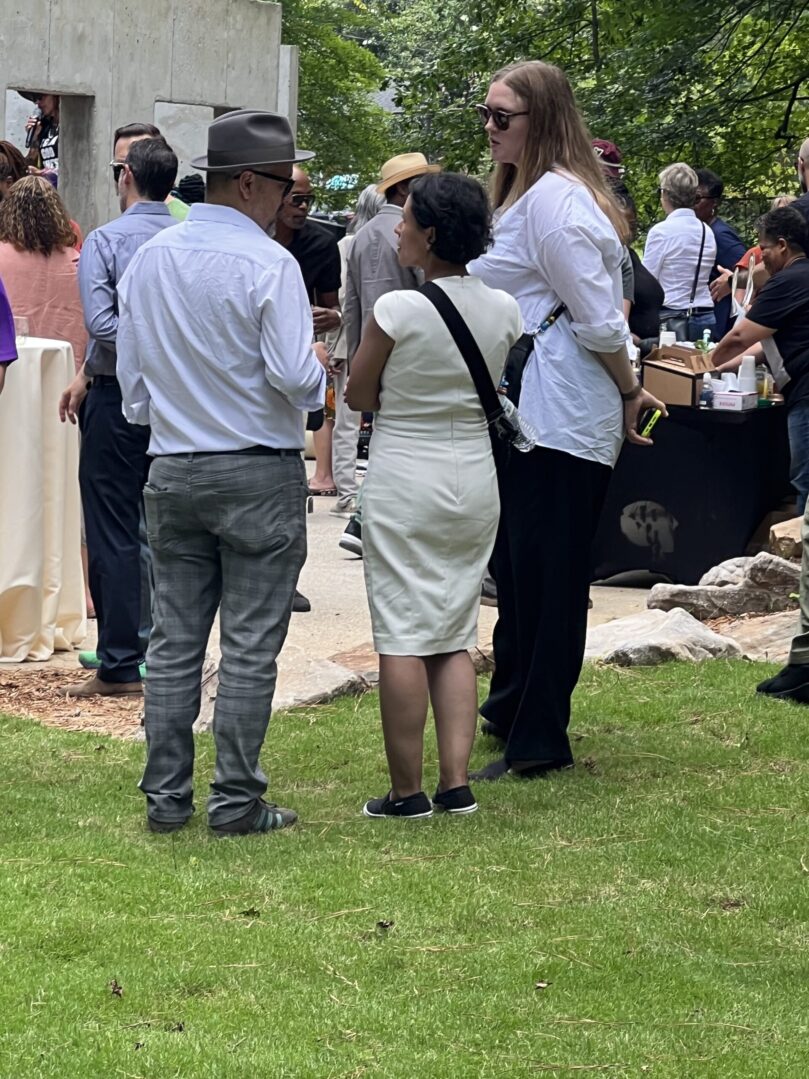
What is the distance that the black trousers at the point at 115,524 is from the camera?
23.2 ft

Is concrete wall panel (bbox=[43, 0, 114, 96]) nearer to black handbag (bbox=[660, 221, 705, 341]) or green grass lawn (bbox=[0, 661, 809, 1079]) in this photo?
black handbag (bbox=[660, 221, 705, 341])

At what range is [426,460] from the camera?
4984 millimetres

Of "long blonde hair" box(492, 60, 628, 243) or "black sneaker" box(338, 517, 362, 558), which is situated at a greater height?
"long blonde hair" box(492, 60, 628, 243)

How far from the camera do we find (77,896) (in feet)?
14.5

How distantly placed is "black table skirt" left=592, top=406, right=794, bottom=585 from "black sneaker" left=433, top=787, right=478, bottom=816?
4.70 m

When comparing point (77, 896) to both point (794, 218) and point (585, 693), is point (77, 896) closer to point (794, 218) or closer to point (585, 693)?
point (585, 693)

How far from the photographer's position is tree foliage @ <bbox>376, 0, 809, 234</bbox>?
18.2 metres

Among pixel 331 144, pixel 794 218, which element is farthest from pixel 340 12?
pixel 794 218

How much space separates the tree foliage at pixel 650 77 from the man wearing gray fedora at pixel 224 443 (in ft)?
43.8

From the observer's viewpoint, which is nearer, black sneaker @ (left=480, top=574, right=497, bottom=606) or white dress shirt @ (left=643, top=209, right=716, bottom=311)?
black sneaker @ (left=480, top=574, right=497, bottom=606)

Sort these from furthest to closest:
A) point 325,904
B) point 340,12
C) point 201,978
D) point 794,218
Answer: point 340,12, point 794,218, point 325,904, point 201,978

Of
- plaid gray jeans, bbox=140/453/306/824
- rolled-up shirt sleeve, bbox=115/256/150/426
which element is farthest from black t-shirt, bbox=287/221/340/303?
plaid gray jeans, bbox=140/453/306/824

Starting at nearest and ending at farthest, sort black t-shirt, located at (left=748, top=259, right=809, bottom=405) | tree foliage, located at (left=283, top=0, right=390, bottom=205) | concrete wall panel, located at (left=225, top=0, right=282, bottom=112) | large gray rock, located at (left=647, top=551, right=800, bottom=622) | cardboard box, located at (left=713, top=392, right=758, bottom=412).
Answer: black t-shirt, located at (left=748, top=259, right=809, bottom=405)
large gray rock, located at (left=647, top=551, right=800, bottom=622)
cardboard box, located at (left=713, top=392, right=758, bottom=412)
concrete wall panel, located at (left=225, top=0, right=282, bottom=112)
tree foliage, located at (left=283, top=0, right=390, bottom=205)

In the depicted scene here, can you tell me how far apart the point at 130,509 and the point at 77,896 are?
119 inches
